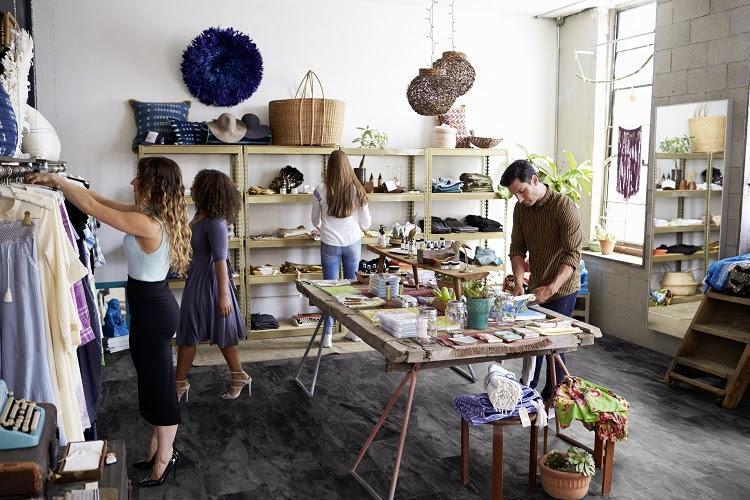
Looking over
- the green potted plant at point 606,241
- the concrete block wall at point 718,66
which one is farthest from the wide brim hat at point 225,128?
the concrete block wall at point 718,66

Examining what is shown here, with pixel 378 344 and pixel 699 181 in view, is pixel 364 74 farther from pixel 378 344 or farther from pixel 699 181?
pixel 378 344

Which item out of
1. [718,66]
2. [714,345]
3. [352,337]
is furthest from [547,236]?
[352,337]

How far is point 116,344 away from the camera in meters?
6.06

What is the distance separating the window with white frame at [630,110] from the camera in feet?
22.0

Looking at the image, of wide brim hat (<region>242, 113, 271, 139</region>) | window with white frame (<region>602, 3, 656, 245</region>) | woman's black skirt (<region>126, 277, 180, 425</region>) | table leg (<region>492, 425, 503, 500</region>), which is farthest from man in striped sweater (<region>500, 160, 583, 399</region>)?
wide brim hat (<region>242, 113, 271, 139</region>)

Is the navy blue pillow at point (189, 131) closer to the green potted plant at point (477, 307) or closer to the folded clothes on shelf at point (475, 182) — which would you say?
the folded clothes on shelf at point (475, 182)

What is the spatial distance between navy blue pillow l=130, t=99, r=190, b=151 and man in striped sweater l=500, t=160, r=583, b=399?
329 cm

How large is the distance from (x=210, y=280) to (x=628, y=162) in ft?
Answer: 14.5

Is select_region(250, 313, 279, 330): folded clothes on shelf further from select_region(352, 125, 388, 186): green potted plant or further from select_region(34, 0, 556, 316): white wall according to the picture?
select_region(352, 125, 388, 186): green potted plant

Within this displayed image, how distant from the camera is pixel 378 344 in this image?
3404mm

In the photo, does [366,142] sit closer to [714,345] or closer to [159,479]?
[714,345]

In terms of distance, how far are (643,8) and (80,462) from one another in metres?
6.64

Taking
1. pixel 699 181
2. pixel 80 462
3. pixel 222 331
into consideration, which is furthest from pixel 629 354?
pixel 80 462

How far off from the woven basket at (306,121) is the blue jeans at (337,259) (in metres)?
1.01
